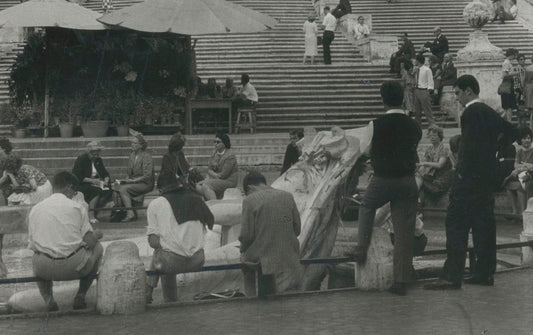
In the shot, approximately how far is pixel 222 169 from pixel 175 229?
21.1ft

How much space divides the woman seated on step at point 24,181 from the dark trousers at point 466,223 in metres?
5.83

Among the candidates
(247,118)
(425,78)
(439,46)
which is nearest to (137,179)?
(247,118)

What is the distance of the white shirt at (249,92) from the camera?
25391 mm

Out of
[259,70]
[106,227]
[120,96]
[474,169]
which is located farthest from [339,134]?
[259,70]

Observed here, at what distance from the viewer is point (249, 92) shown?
25.4 m

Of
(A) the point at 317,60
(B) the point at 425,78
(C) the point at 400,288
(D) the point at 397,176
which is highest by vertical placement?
(A) the point at 317,60

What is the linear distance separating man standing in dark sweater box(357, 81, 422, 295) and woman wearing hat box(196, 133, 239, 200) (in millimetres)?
6194

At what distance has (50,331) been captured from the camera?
818cm

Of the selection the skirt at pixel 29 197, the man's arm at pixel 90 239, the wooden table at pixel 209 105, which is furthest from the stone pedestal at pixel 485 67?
the man's arm at pixel 90 239

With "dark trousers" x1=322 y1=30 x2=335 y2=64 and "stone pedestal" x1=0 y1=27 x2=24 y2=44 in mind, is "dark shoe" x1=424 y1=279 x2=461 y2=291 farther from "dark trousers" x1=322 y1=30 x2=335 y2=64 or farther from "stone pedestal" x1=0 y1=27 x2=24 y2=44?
"stone pedestal" x1=0 y1=27 x2=24 y2=44

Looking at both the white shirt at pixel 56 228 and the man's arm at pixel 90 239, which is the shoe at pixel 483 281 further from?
the white shirt at pixel 56 228

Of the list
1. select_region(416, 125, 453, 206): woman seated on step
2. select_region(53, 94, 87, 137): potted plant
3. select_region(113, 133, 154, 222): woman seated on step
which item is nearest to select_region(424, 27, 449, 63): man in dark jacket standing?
select_region(53, 94, 87, 137): potted plant

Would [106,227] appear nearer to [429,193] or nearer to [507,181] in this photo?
[429,193]

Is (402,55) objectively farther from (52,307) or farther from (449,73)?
(52,307)
